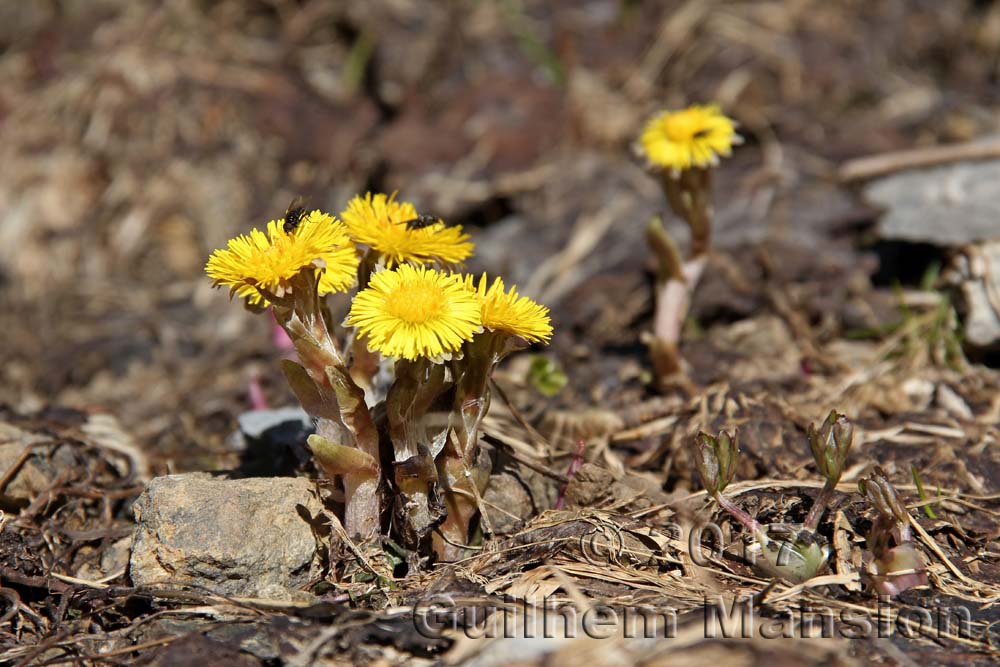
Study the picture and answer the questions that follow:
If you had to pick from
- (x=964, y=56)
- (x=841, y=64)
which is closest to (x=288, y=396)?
(x=841, y=64)

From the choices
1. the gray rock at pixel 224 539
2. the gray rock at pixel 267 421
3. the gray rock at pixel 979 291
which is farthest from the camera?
the gray rock at pixel 979 291

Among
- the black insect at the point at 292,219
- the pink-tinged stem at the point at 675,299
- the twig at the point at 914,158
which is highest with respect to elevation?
the twig at the point at 914,158

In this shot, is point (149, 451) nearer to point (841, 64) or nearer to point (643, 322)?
point (643, 322)

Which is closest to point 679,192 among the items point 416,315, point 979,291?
point 979,291

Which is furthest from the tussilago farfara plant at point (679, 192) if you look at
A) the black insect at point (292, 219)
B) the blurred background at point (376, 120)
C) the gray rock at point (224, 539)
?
the gray rock at point (224, 539)

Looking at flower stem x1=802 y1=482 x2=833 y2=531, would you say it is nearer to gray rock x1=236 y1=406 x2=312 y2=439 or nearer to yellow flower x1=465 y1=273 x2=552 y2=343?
yellow flower x1=465 y1=273 x2=552 y2=343

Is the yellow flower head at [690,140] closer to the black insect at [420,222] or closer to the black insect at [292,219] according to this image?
the black insect at [420,222]

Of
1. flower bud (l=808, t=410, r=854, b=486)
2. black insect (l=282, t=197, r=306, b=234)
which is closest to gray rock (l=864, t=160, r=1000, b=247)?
flower bud (l=808, t=410, r=854, b=486)
